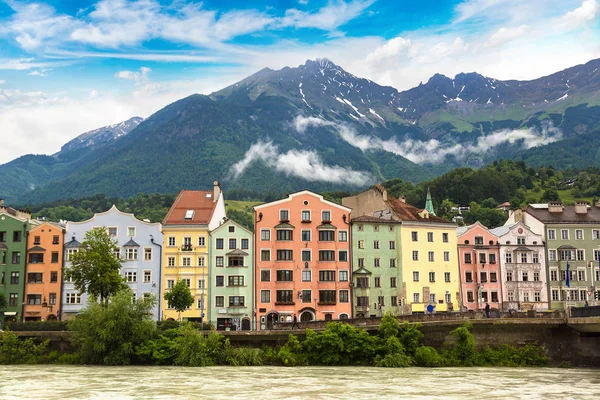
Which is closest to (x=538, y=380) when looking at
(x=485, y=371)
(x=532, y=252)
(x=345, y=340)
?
(x=485, y=371)

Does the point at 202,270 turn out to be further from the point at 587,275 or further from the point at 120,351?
the point at 587,275

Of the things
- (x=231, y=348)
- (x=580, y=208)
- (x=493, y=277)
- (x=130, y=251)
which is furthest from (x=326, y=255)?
(x=580, y=208)

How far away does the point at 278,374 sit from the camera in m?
53.0

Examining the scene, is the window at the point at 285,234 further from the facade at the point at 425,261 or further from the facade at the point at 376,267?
the facade at the point at 425,261

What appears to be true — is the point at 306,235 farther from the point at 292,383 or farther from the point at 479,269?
the point at 292,383

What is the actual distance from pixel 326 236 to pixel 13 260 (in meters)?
36.5

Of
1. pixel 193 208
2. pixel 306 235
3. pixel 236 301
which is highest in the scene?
pixel 193 208

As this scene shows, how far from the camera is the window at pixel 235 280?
266 feet

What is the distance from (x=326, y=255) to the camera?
82.7m

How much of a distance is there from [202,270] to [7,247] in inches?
904

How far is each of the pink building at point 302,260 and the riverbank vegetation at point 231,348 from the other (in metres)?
19.5

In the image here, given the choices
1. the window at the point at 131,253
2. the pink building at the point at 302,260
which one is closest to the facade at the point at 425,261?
the pink building at the point at 302,260

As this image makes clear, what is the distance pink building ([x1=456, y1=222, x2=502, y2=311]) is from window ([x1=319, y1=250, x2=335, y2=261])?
16834 millimetres

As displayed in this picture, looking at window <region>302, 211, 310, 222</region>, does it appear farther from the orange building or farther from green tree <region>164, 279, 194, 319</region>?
the orange building
